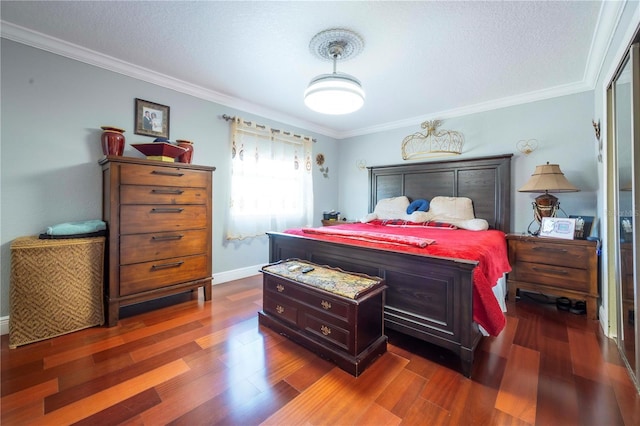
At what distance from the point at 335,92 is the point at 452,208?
2292 mm

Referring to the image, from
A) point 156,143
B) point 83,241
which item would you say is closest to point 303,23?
point 156,143

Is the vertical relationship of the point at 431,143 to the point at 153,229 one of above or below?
above

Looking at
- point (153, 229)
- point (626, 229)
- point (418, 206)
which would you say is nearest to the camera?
point (626, 229)

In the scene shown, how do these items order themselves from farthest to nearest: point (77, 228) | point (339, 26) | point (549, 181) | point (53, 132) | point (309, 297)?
point (549, 181) → point (53, 132) → point (77, 228) → point (339, 26) → point (309, 297)

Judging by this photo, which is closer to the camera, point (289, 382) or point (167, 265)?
point (289, 382)

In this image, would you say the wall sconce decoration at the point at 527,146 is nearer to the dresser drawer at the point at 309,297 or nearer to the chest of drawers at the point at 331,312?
the chest of drawers at the point at 331,312

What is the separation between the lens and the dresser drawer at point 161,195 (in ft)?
7.19

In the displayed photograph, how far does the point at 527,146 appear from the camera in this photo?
3.12m

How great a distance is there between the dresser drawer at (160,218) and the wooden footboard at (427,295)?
1.46 meters

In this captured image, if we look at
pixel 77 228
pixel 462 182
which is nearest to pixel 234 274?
pixel 77 228

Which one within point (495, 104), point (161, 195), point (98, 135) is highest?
point (495, 104)

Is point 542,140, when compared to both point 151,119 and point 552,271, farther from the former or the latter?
point 151,119

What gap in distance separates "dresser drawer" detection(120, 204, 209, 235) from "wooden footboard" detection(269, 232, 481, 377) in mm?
1456

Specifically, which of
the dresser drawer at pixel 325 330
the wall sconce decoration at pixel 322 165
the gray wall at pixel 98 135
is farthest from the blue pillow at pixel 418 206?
the dresser drawer at pixel 325 330
